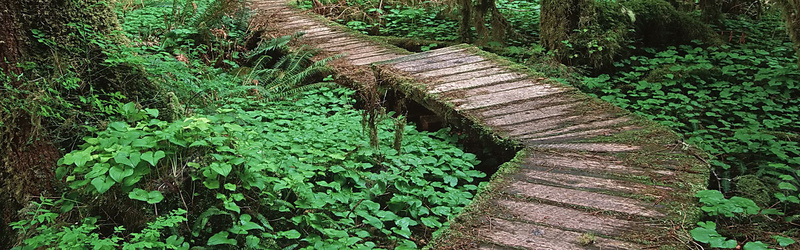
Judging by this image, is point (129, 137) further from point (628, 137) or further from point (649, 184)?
point (628, 137)


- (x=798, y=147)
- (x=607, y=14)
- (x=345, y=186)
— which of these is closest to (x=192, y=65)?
(x=345, y=186)

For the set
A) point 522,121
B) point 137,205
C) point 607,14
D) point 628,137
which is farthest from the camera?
point 607,14

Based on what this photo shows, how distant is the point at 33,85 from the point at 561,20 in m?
5.75

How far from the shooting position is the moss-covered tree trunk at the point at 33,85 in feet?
11.5

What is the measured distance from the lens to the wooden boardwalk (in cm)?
323

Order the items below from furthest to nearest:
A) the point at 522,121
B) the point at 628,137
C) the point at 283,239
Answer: the point at 522,121, the point at 628,137, the point at 283,239

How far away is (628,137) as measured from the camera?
443 centimetres

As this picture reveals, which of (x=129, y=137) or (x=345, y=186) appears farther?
(x=345, y=186)

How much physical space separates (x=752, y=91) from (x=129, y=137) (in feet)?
20.7

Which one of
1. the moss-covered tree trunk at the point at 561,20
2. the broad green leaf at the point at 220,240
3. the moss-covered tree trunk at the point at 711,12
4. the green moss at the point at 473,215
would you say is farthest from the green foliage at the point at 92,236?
the moss-covered tree trunk at the point at 711,12

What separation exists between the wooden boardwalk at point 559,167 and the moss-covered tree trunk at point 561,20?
1215mm

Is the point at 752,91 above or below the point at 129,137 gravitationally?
below

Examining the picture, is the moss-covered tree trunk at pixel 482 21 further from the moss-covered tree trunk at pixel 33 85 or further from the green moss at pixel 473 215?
the moss-covered tree trunk at pixel 33 85

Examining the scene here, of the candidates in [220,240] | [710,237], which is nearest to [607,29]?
[710,237]
